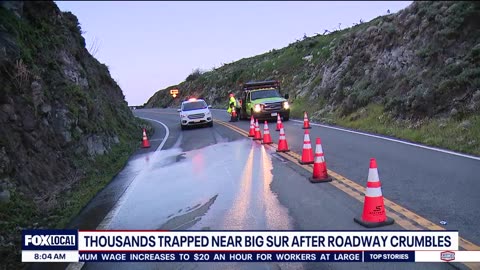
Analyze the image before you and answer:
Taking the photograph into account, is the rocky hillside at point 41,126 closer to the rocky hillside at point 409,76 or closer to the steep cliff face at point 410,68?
the rocky hillside at point 409,76

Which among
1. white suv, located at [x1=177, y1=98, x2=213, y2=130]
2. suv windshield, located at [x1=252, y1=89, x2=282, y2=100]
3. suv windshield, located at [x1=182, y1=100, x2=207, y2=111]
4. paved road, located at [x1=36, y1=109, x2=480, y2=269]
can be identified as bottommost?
paved road, located at [x1=36, y1=109, x2=480, y2=269]

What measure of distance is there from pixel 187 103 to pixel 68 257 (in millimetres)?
24105

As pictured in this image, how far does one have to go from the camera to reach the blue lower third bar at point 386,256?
191 inches

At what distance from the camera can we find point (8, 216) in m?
7.75

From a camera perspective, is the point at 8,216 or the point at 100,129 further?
the point at 100,129

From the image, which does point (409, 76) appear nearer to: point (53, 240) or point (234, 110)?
point (234, 110)

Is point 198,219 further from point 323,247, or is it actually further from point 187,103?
point 187,103

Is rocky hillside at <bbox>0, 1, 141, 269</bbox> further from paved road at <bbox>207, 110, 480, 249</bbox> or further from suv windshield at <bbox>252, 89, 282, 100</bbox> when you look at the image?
suv windshield at <bbox>252, 89, 282, 100</bbox>

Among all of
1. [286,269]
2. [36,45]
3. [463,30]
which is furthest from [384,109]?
[286,269]

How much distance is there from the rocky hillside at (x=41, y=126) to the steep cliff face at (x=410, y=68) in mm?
11132

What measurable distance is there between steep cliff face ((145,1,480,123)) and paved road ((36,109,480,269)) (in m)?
4.17

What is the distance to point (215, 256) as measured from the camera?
16.2 ft

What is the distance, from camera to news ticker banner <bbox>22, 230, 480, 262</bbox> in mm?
4840

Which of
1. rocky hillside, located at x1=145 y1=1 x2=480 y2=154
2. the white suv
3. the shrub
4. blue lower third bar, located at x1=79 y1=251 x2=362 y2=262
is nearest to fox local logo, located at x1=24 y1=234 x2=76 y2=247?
blue lower third bar, located at x1=79 y1=251 x2=362 y2=262
